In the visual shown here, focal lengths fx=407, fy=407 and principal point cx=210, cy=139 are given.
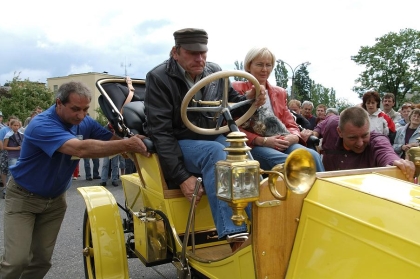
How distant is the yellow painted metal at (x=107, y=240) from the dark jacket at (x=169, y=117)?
2.30 ft

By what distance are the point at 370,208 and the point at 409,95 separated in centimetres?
4407

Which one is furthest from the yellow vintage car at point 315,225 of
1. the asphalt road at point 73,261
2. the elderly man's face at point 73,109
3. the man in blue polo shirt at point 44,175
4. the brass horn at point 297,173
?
the asphalt road at point 73,261

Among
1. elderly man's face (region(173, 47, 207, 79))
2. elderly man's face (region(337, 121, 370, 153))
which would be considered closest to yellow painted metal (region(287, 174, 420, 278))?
elderly man's face (region(337, 121, 370, 153))

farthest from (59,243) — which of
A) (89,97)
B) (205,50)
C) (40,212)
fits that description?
(205,50)

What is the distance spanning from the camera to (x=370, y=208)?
1667mm

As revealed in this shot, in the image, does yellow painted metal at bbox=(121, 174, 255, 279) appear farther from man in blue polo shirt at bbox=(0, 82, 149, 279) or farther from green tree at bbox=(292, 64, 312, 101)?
green tree at bbox=(292, 64, 312, 101)

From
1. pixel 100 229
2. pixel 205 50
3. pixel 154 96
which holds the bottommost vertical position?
pixel 100 229

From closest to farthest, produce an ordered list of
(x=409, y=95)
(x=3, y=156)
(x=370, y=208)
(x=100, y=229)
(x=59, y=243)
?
(x=370, y=208) → (x=100, y=229) → (x=59, y=243) → (x=3, y=156) → (x=409, y=95)

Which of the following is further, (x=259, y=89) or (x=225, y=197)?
(x=259, y=89)

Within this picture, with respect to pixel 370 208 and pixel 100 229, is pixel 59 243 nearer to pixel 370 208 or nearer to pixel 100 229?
pixel 100 229

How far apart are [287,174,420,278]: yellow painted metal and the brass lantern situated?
13.7 inches

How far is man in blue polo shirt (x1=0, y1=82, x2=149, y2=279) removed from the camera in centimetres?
292

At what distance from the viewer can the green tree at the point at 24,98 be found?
83.8 feet

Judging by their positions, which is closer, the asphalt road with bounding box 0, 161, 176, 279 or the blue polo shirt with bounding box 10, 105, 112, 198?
the blue polo shirt with bounding box 10, 105, 112, 198
